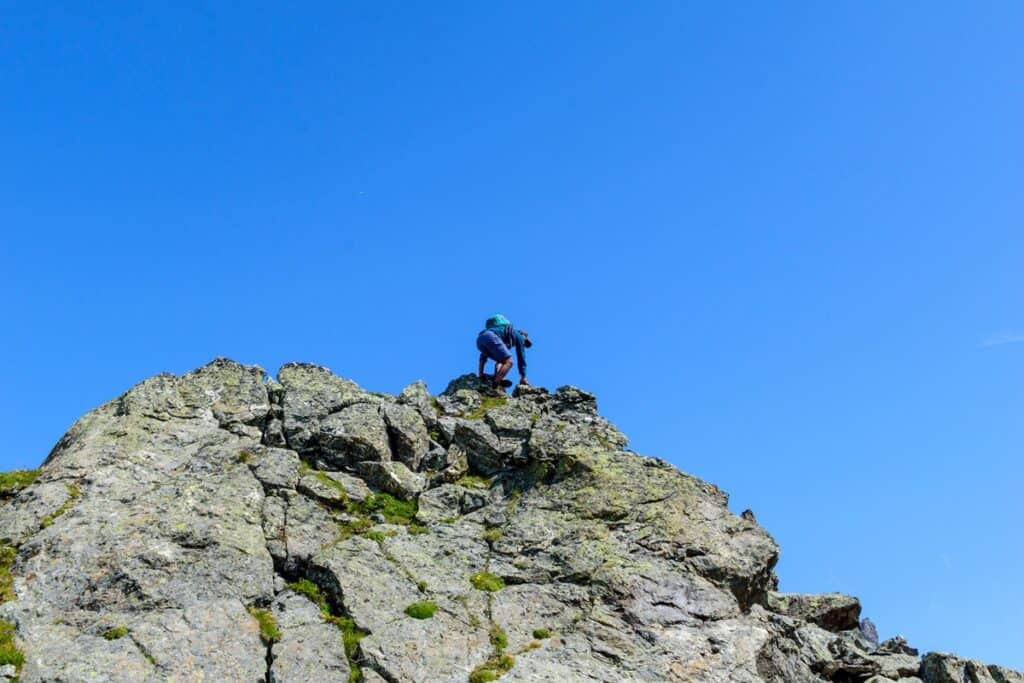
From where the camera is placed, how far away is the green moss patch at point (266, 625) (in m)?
23.0

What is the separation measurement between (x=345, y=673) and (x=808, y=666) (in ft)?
45.1

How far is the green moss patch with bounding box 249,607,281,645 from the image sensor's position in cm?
2302

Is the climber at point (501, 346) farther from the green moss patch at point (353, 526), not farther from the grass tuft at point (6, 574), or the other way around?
the grass tuft at point (6, 574)

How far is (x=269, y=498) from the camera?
28.5m

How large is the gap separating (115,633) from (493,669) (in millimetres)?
9084

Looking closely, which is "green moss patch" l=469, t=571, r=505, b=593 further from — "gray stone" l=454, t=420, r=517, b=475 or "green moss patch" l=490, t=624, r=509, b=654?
"gray stone" l=454, t=420, r=517, b=475

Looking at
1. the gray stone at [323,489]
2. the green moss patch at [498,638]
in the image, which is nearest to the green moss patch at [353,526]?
the gray stone at [323,489]

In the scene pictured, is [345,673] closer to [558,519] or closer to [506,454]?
[558,519]

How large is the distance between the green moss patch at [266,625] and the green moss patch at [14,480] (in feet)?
32.4

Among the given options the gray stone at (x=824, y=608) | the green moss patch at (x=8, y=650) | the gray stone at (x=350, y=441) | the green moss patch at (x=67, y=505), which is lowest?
the green moss patch at (x=8, y=650)

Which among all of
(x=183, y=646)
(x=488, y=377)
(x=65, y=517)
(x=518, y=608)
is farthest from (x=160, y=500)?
(x=488, y=377)

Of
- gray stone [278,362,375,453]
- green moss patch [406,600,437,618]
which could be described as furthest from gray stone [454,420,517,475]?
green moss patch [406,600,437,618]

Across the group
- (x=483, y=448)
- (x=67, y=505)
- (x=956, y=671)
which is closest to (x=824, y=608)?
(x=956, y=671)

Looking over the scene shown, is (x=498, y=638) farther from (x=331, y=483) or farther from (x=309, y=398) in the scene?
(x=309, y=398)
